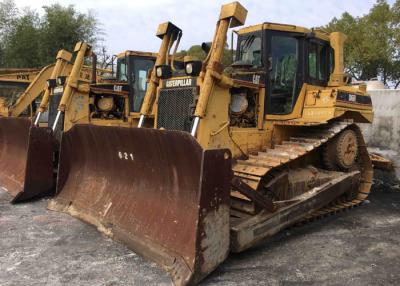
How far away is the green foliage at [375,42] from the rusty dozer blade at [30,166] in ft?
76.1

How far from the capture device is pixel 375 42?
90.4 ft

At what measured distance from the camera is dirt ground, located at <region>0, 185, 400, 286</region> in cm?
405

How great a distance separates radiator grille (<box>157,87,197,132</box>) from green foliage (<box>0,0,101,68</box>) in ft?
81.8

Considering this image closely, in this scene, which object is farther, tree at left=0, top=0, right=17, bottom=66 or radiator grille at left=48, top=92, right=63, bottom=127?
tree at left=0, top=0, right=17, bottom=66

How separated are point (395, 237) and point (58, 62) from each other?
7469 mm

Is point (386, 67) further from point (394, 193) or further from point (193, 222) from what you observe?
point (193, 222)

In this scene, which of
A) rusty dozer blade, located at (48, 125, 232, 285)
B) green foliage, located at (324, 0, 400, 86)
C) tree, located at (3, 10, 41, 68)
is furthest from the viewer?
tree, located at (3, 10, 41, 68)

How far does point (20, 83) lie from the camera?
45.2 feet

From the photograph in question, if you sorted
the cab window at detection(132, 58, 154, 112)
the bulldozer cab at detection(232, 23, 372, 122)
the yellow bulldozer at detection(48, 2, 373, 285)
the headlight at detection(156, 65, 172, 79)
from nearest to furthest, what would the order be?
the yellow bulldozer at detection(48, 2, 373, 285), the headlight at detection(156, 65, 172, 79), the bulldozer cab at detection(232, 23, 372, 122), the cab window at detection(132, 58, 154, 112)

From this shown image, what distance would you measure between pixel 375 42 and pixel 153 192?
26330 millimetres

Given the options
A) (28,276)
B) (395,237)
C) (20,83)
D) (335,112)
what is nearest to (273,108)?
(335,112)

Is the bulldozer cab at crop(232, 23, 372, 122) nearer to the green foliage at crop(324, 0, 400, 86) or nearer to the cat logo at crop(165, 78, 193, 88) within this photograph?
the cat logo at crop(165, 78, 193, 88)

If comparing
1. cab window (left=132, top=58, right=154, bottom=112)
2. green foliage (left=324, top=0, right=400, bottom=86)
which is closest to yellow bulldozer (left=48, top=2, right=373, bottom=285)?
cab window (left=132, top=58, right=154, bottom=112)

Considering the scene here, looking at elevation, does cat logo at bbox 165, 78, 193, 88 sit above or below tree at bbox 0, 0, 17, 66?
below
